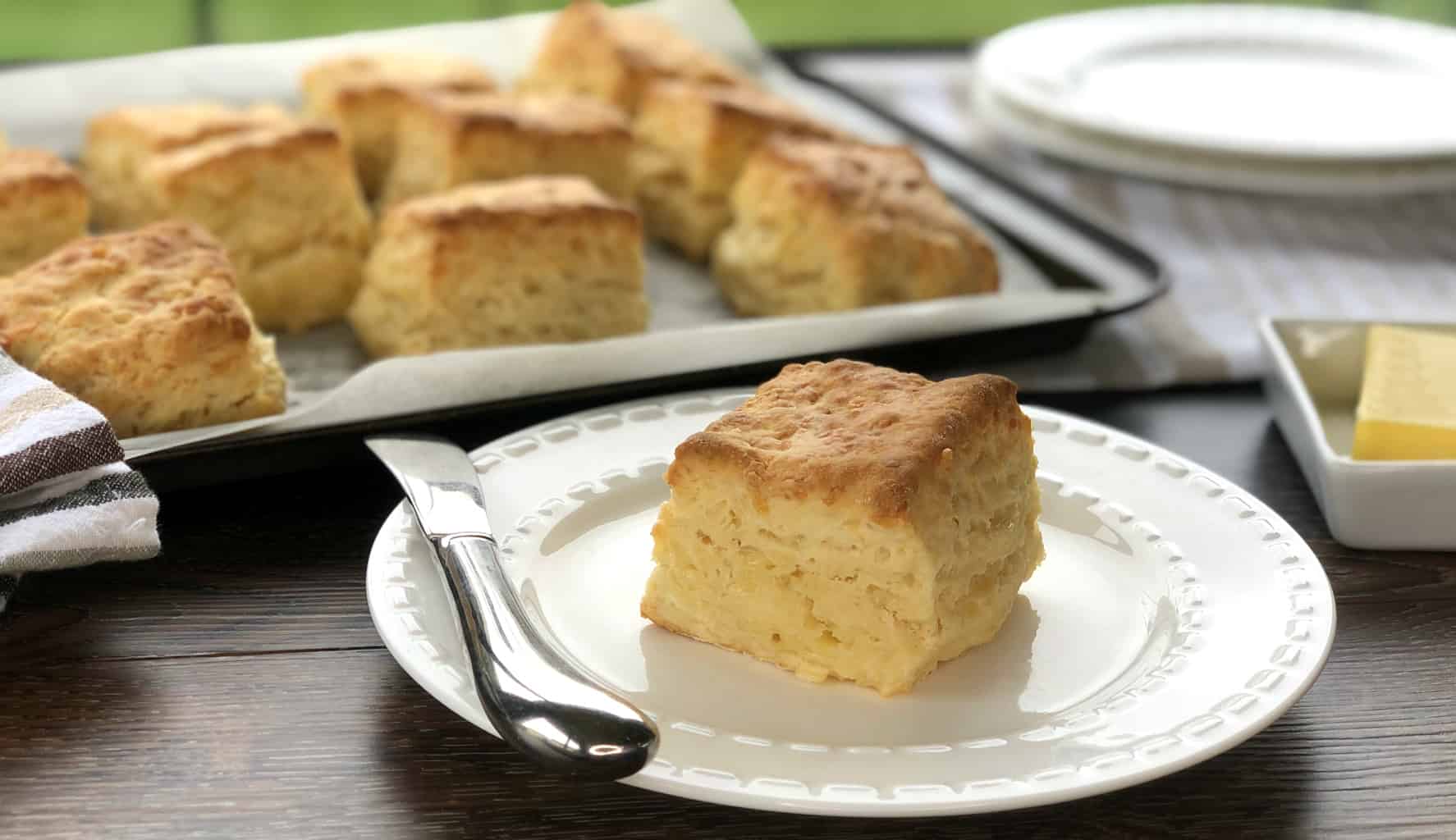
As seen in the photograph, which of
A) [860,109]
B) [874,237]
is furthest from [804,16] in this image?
[874,237]

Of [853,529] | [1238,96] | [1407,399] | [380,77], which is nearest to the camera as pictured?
[853,529]

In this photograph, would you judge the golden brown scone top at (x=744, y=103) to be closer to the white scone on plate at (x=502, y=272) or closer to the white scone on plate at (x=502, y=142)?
the white scone on plate at (x=502, y=142)

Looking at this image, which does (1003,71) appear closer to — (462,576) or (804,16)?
(462,576)

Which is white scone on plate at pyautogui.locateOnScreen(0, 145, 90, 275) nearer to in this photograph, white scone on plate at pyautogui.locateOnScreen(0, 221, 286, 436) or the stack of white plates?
white scone on plate at pyautogui.locateOnScreen(0, 221, 286, 436)

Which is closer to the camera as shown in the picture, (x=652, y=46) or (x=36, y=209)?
(x=36, y=209)

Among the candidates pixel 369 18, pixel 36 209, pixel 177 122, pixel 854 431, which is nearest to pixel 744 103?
pixel 177 122

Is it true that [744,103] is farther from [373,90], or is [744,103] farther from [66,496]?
[66,496]

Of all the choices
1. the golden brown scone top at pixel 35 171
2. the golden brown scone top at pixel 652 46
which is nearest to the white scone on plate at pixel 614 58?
the golden brown scone top at pixel 652 46
